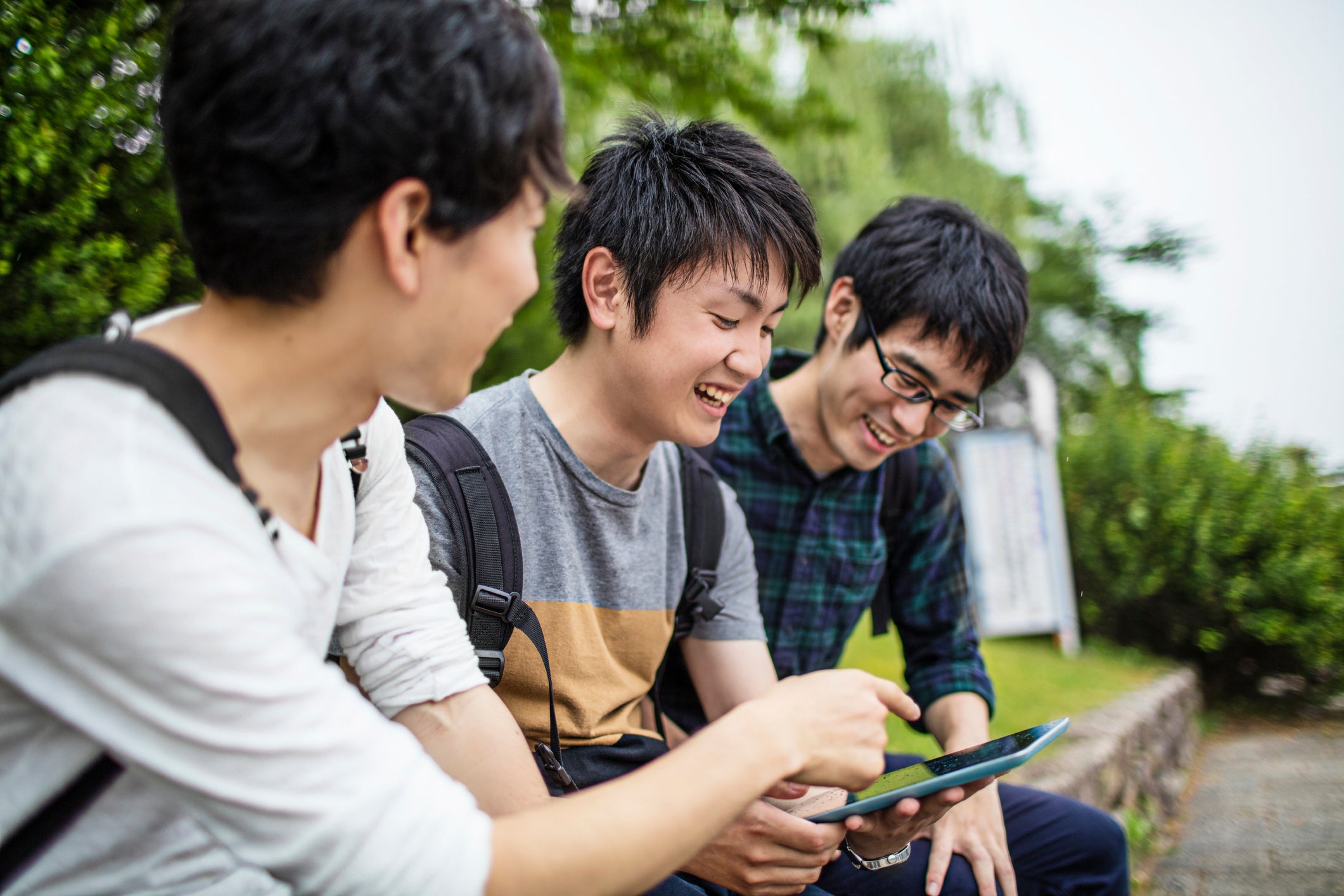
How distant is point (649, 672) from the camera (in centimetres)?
199

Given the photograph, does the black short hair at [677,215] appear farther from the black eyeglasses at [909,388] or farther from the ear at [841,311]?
the ear at [841,311]

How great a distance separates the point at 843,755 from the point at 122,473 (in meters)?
0.91

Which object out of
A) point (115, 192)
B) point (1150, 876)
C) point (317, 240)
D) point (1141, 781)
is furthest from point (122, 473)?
point (1141, 781)

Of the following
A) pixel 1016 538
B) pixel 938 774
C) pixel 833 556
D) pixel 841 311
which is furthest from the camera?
pixel 1016 538

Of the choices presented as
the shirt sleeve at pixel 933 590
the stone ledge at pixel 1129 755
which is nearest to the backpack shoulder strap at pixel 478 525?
the shirt sleeve at pixel 933 590

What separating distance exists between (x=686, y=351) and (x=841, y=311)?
1.00 metres

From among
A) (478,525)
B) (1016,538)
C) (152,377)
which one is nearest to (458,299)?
(152,377)

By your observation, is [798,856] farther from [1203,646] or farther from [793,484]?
[1203,646]

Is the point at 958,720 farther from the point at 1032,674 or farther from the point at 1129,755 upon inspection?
the point at 1032,674

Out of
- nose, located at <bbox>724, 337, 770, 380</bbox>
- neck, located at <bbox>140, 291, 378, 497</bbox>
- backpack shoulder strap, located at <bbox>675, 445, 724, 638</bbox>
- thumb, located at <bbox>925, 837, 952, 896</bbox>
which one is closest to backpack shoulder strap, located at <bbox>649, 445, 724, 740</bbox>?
backpack shoulder strap, located at <bbox>675, 445, 724, 638</bbox>

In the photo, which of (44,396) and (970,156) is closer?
(44,396)

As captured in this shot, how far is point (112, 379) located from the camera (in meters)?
0.92

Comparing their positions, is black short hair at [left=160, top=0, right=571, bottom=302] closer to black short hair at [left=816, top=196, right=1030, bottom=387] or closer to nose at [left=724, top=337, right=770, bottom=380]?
nose at [left=724, top=337, right=770, bottom=380]

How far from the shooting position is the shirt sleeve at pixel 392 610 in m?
1.36
